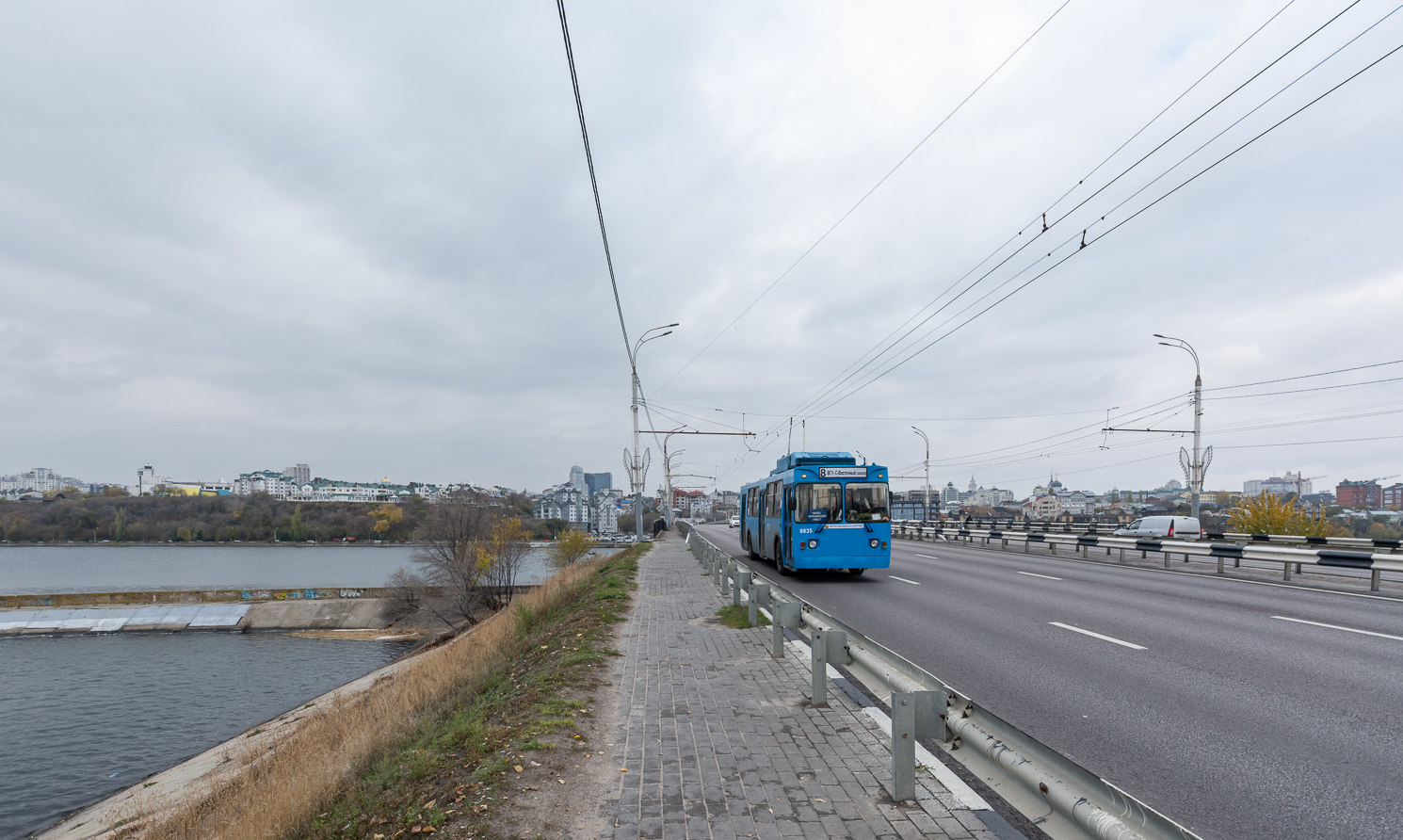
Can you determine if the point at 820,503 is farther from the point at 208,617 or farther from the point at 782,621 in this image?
the point at 208,617


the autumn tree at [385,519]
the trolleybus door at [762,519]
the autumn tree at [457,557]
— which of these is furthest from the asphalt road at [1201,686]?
the autumn tree at [385,519]

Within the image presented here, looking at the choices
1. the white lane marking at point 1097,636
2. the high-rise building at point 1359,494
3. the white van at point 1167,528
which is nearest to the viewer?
the white lane marking at point 1097,636

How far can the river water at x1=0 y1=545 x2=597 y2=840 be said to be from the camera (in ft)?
71.8

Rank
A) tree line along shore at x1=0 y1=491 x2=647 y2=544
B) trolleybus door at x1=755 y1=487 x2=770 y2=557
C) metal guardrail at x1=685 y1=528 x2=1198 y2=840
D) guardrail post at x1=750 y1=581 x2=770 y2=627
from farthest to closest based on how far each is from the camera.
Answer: tree line along shore at x1=0 y1=491 x2=647 y2=544, trolleybus door at x1=755 y1=487 x2=770 y2=557, guardrail post at x1=750 y1=581 x2=770 y2=627, metal guardrail at x1=685 y1=528 x2=1198 y2=840

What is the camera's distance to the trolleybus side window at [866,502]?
18312 millimetres

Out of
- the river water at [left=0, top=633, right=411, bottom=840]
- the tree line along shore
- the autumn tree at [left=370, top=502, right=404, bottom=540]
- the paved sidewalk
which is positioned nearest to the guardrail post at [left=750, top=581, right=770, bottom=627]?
the paved sidewalk

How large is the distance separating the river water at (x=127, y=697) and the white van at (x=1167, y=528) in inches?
1598

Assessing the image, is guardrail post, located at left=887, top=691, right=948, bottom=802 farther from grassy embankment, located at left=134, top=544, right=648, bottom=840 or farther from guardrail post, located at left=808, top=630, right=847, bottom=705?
grassy embankment, located at left=134, top=544, right=648, bottom=840

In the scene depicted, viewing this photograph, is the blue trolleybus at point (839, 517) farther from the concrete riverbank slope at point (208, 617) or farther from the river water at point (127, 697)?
the concrete riverbank slope at point (208, 617)

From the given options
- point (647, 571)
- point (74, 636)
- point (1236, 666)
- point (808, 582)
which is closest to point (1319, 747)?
point (1236, 666)

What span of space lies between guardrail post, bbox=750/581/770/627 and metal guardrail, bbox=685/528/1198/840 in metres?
3.77

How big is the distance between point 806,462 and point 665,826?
15425 millimetres

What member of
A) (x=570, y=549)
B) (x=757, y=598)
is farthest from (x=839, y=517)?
(x=570, y=549)

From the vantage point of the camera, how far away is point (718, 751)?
206 inches
